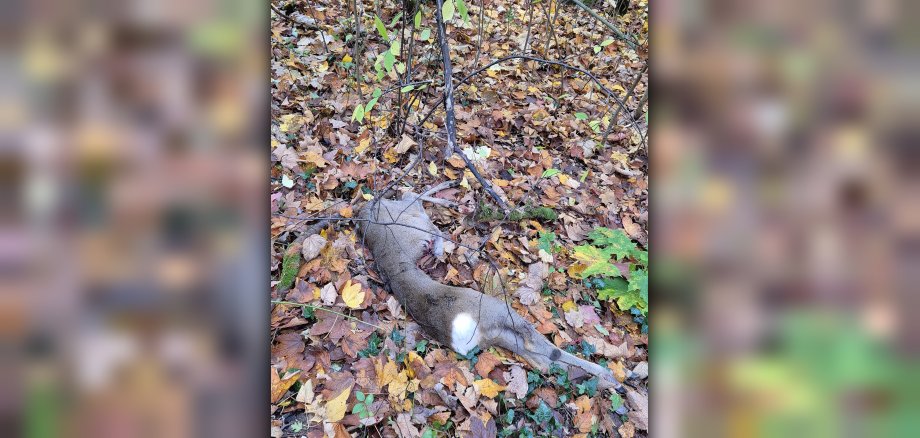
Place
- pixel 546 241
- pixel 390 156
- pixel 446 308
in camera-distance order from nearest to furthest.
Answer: pixel 446 308, pixel 546 241, pixel 390 156

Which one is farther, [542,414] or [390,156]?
[390,156]

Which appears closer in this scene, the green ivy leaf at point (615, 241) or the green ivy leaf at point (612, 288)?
Result: the green ivy leaf at point (612, 288)

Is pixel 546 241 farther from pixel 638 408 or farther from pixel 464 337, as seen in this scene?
pixel 638 408

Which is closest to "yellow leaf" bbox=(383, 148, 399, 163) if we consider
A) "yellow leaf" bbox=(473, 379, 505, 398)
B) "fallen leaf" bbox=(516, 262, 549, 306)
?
"fallen leaf" bbox=(516, 262, 549, 306)

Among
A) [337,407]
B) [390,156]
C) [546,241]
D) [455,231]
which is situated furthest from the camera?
[390,156]

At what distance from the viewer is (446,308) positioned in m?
3.43

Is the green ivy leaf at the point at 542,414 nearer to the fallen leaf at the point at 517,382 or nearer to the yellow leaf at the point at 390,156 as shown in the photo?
the fallen leaf at the point at 517,382

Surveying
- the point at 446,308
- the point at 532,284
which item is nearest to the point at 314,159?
the point at 446,308
